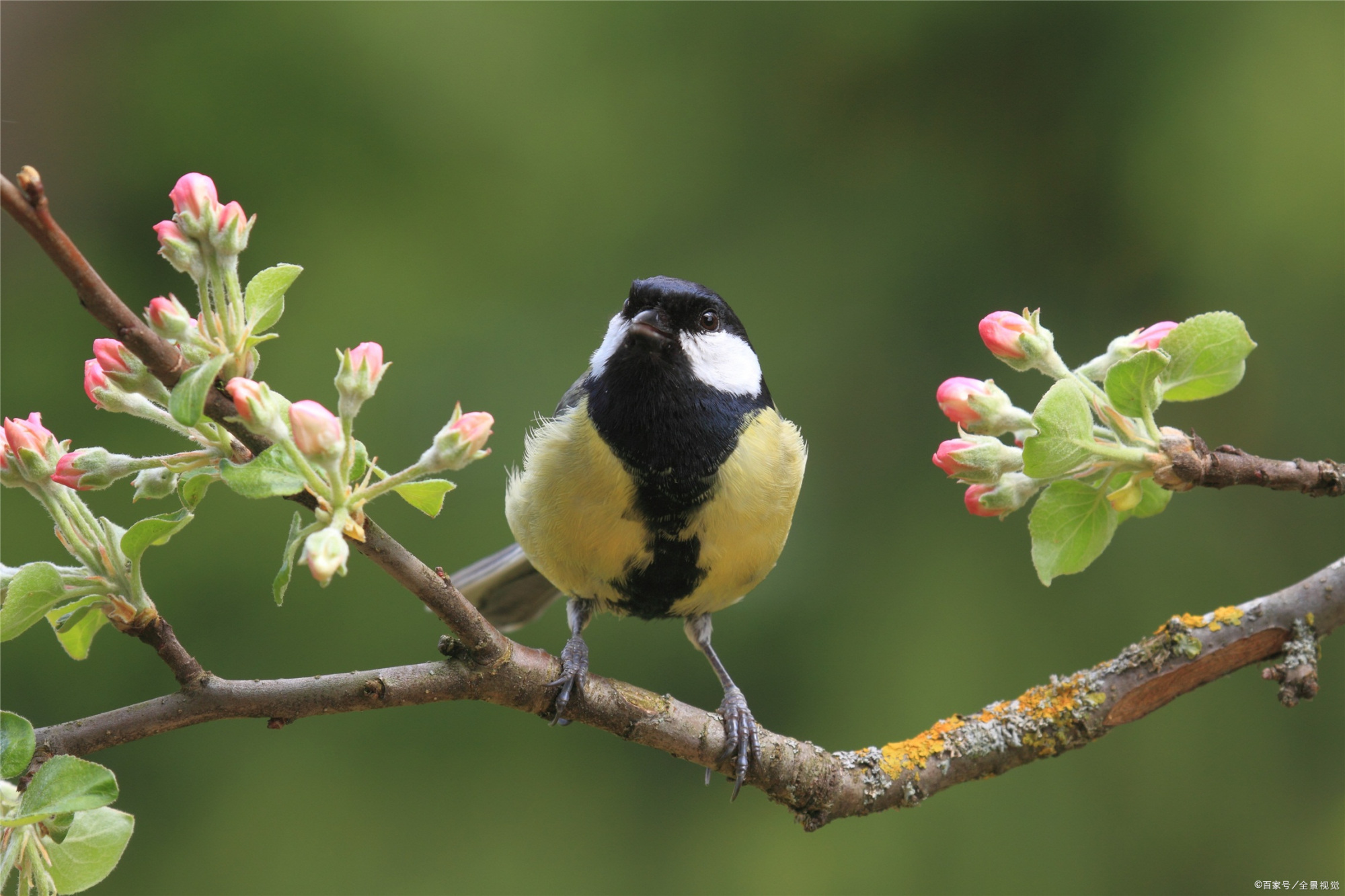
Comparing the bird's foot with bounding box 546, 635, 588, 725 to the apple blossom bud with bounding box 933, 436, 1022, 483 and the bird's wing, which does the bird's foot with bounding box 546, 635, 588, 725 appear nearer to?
the apple blossom bud with bounding box 933, 436, 1022, 483

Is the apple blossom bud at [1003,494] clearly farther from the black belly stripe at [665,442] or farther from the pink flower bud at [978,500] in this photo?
the black belly stripe at [665,442]

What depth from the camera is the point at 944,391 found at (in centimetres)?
97

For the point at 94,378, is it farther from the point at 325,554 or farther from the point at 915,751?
the point at 915,751

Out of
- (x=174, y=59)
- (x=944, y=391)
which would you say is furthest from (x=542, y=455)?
(x=174, y=59)

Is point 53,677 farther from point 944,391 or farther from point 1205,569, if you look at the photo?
point 1205,569

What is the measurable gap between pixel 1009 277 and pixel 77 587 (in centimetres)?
221

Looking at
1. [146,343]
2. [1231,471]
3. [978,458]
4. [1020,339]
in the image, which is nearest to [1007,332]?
[1020,339]

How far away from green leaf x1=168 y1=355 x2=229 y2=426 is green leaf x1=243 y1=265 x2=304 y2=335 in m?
0.08

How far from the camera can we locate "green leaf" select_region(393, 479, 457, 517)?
0.81 meters

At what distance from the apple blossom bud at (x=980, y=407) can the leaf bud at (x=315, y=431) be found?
0.52m

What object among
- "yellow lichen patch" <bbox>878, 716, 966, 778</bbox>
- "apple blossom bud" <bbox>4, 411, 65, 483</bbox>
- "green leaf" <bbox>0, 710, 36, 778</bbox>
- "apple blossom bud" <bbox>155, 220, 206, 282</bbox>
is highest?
"yellow lichen patch" <bbox>878, 716, 966, 778</bbox>

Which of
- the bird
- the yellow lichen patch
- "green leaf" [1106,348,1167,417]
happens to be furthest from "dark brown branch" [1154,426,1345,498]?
the bird

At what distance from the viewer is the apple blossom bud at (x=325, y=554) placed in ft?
2.19

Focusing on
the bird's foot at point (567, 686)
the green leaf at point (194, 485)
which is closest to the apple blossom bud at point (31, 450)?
the green leaf at point (194, 485)
